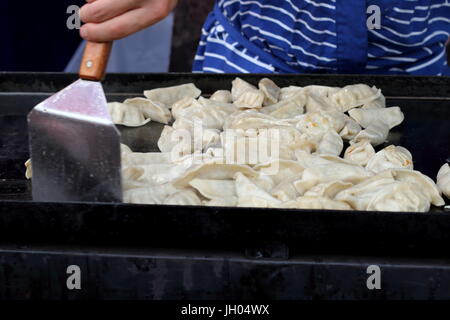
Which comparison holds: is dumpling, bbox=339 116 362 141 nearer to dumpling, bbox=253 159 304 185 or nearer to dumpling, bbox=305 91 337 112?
dumpling, bbox=305 91 337 112

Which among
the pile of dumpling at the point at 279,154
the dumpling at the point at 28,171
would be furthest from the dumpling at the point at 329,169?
the dumpling at the point at 28,171

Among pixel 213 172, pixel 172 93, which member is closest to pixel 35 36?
pixel 172 93

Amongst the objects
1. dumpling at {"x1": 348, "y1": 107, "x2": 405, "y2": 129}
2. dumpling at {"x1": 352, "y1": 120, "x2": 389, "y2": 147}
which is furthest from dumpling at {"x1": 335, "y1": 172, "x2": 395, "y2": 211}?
dumpling at {"x1": 348, "y1": 107, "x2": 405, "y2": 129}

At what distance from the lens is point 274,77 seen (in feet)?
7.91

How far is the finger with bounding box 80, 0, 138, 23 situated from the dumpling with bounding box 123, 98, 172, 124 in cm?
73

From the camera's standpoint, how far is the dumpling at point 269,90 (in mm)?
2266

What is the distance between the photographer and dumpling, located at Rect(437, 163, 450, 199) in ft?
5.77

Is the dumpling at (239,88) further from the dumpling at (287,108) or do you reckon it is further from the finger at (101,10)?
the finger at (101,10)

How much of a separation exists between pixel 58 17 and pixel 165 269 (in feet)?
9.50

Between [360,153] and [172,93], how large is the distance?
27.5 inches

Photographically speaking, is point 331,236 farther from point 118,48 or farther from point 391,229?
point 118,48

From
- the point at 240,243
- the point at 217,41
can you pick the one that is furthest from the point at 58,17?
the point at 240,243

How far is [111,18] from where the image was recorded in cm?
152
